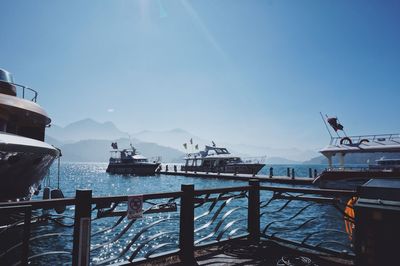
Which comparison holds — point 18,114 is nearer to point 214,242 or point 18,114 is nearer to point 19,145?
point 19,145

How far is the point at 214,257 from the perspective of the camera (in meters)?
5.02

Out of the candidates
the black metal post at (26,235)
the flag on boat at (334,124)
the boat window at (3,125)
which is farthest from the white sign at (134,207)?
the flag on boat at (334,124)

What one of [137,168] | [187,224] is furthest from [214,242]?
[137,168]

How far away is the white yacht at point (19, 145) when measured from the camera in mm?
10727

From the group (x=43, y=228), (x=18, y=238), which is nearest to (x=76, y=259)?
(x=18, y=238)

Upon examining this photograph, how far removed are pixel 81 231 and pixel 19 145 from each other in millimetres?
9119

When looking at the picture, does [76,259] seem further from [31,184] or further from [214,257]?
[31,184]

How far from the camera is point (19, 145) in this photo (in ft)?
35.6

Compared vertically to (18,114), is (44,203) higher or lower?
lower

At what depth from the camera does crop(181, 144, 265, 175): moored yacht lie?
169 feet

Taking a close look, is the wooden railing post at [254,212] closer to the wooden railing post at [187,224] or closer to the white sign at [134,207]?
the wooden railing post at [187,224]

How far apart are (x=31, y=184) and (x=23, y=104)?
4137 mm

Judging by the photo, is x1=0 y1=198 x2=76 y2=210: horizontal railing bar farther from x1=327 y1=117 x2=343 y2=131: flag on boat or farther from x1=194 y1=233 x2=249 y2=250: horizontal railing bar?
x1=327 y1=117 x2=343 y2=131: flag on boat

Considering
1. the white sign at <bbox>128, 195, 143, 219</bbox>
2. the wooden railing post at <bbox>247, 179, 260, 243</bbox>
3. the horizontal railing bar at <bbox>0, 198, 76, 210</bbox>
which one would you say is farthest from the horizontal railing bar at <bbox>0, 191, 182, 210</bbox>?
the wooden railing post at <bbox>247, 179, 260, 243</bbox>
